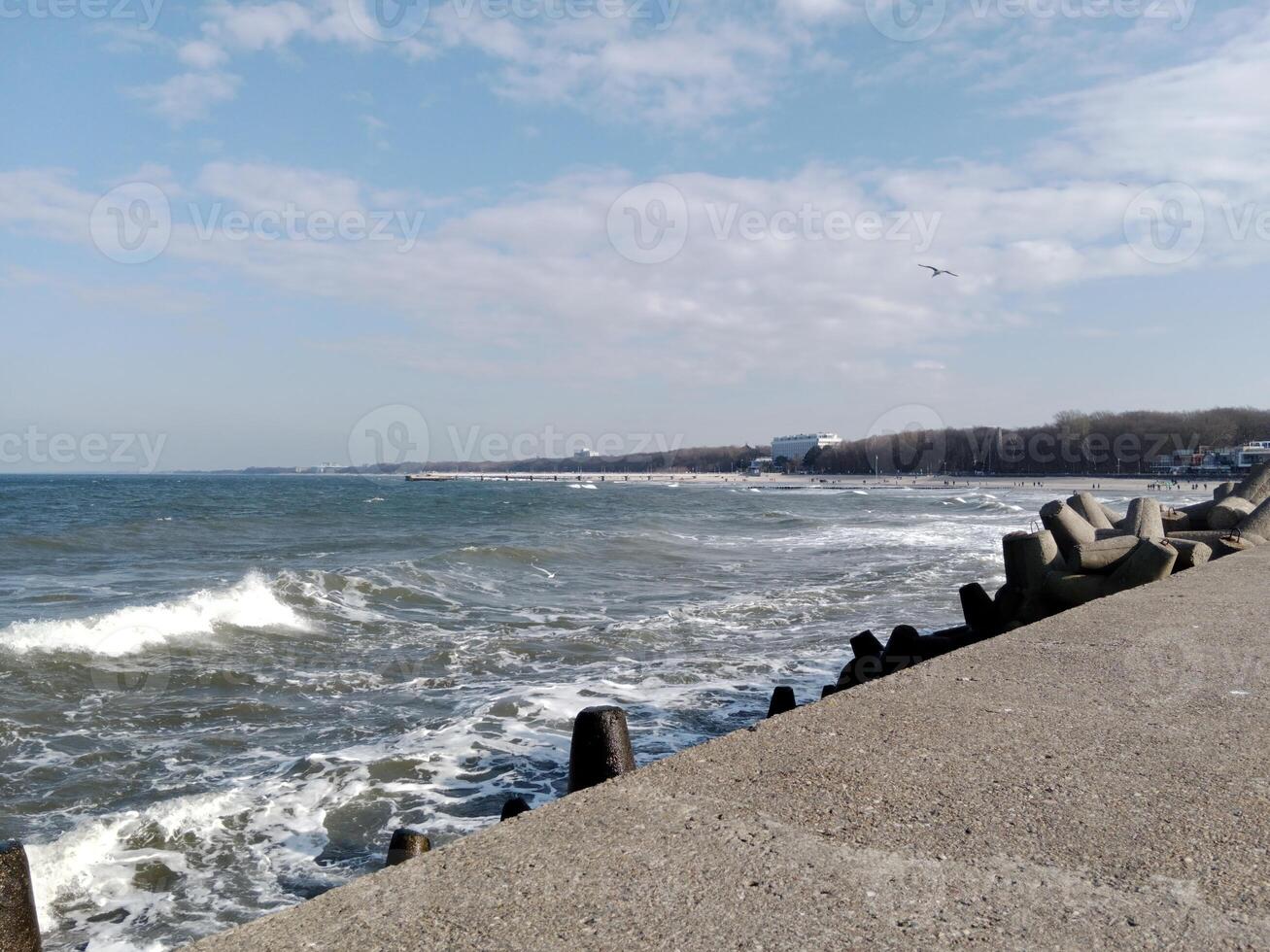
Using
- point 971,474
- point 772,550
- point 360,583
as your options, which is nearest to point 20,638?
point 360,583

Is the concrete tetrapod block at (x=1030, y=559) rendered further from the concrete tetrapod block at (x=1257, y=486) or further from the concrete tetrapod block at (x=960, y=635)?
the concrete tetrapod block at (x=1257, y=486)

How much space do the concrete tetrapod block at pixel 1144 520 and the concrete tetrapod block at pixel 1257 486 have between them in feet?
16.0

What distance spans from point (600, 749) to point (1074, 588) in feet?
22.8

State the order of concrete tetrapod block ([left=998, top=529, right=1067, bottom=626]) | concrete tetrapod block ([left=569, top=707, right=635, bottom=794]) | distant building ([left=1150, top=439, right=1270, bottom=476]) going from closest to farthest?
concrete tetrapod block ([left=569, top=707, right=635, bottom=794]), concrete tetrapod block ([left=998, top=529, right=1067, bottom=626]), distant building ([left=1150, top=439, right=1270, bottom=476])

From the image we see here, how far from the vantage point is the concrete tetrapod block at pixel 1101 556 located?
10094 mm

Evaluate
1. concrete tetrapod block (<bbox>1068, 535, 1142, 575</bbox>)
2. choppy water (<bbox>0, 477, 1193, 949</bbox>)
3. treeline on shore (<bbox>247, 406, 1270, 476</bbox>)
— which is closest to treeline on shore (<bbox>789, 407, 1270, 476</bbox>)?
treeline on shore (<bbox>247, 406, 1270, 476</bbox>)

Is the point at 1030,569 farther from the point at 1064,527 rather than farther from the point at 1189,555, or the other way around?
the point at 1189,555

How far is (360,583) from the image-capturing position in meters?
18.7

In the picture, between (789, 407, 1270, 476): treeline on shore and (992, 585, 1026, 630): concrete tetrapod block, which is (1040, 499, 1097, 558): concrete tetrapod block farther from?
(789, 407, 1270, 476): treeline on shore

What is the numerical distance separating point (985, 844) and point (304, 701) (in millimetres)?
7952

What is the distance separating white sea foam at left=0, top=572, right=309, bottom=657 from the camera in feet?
40.2

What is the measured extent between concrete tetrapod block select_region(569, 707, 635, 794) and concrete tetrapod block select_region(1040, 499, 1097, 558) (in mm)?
7891

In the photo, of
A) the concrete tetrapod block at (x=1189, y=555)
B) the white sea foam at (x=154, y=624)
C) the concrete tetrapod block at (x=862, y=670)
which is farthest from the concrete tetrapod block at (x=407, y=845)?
the concrete tetrapod block at (x=1189, y=555)

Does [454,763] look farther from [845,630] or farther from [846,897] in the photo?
[845,630]
